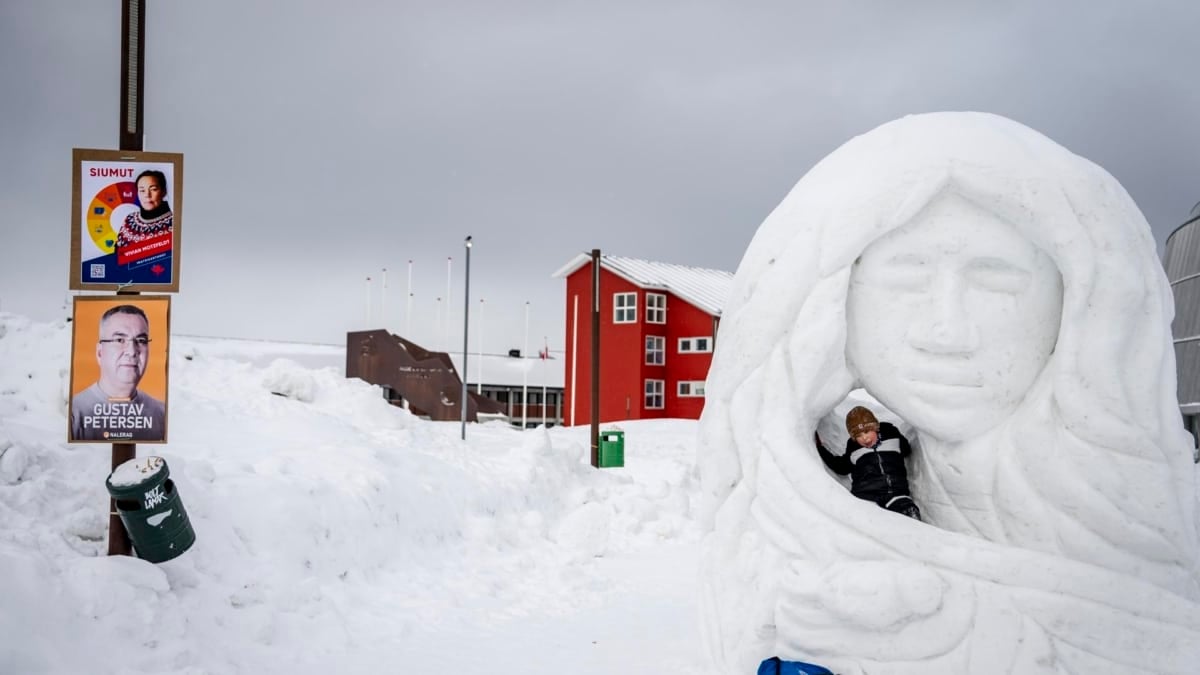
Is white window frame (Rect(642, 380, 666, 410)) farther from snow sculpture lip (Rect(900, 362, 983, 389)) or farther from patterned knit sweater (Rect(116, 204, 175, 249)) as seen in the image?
snow sculpture lip (Rect(900, 362, 983, 389))

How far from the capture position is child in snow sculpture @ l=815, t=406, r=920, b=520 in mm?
4668

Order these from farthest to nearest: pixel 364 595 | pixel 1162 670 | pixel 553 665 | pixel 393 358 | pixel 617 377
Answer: pixel 617 377
pixel 393 358
pixel 364 595
pixel 553 665
pixel 1162 670

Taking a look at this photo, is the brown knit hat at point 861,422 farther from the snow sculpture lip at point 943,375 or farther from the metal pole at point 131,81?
the metal pole at point 131,81

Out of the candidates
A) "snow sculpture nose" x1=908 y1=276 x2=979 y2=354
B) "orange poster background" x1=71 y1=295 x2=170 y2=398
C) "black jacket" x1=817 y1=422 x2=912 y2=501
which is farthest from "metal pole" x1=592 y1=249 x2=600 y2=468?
"snow sculpture nose" x1=908 y1=276 x2=979 y2=354

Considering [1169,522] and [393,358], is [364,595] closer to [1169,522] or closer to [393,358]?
[1169,522]

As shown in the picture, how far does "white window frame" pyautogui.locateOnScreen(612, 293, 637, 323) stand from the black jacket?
23.1 meters

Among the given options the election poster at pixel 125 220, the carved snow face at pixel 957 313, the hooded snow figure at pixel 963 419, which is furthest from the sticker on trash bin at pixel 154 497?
the carved snow face at pixel 957 313

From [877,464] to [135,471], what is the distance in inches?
193

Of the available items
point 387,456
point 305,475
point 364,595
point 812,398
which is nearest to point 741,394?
point 812,398

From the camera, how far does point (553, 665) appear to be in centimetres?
607

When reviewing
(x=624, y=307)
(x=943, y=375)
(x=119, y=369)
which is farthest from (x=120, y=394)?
(x=624, y=307)

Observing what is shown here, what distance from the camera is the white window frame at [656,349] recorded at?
2812 centimetres

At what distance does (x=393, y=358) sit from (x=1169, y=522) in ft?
79.0

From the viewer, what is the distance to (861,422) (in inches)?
187
